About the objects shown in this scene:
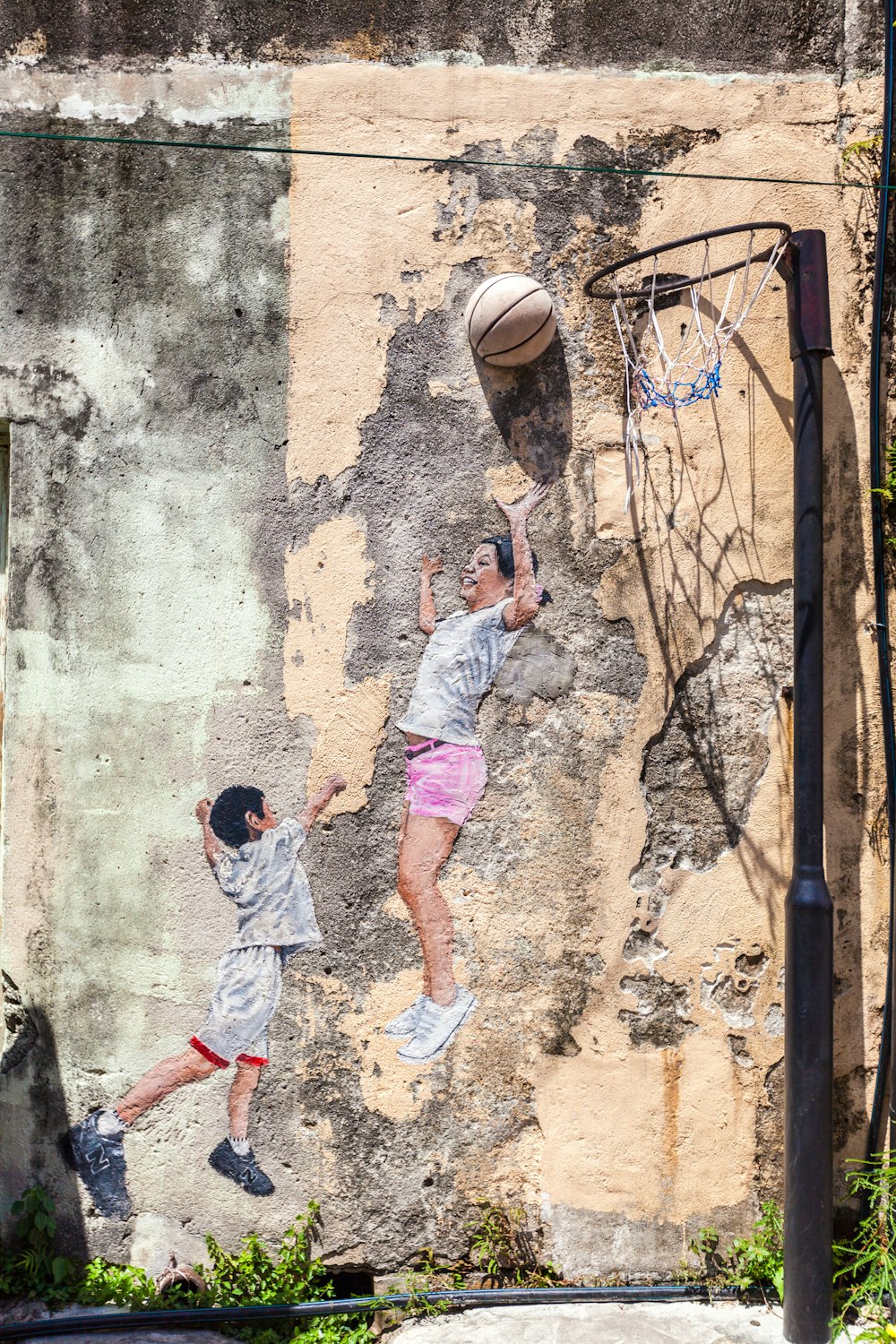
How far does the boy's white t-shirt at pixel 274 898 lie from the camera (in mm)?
Result: 3471

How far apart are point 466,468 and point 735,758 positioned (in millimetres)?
1460

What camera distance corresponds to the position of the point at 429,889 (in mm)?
3467

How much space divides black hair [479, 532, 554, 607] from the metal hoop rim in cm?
97

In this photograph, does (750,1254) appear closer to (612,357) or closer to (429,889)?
(429,889)

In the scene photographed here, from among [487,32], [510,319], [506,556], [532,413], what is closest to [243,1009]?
[506,556]

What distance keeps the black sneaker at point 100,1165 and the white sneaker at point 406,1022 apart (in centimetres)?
106

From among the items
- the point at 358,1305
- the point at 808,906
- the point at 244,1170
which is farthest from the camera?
the point at 244,1170

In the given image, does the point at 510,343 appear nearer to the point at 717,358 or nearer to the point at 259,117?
the point at 717,358

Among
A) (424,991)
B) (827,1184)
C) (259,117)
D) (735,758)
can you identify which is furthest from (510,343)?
(827,1184)

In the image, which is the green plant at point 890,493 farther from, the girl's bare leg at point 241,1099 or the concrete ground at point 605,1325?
the girl's bare leg at point 241,1099

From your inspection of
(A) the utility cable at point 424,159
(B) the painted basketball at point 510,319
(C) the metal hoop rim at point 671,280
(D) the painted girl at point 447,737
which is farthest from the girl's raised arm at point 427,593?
(A) the utility cable at point 424,159

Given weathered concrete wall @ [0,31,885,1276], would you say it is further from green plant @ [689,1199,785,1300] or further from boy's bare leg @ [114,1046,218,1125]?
green plant @ [689,1199,785,1300]

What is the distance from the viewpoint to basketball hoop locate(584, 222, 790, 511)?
3502mm

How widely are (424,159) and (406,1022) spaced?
3153 millimetres
